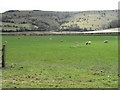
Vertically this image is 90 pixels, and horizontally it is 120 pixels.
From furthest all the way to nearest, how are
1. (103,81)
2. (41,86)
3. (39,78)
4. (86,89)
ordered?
(39,78)
(103,81)
(41,86)
(86,89)

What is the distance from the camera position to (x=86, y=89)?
12148 millimetres

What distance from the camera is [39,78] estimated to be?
1526 cm

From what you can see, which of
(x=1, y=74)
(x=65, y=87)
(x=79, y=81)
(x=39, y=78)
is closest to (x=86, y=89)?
(x=65, y=87)

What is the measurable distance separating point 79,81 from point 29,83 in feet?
9.38

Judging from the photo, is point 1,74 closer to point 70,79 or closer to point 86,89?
point 70,79

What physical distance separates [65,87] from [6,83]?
3.42 metres

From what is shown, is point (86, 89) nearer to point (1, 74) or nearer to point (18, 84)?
point (18, 84)

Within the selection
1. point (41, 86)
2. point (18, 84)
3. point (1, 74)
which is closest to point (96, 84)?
point (41, 86)

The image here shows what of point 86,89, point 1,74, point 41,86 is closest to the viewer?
point 86,89

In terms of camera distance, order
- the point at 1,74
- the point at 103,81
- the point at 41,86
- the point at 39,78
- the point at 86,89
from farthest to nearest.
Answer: the point at 1,74 → the point at 39,78 → the point at 103,81 → the point at 41,86 → the point at 86,89

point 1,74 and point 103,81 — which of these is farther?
point 1,74

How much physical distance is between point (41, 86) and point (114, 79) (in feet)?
15.0

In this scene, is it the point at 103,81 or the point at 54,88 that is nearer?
the point at 54,88

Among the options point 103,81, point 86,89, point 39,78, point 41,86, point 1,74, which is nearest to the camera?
point 86,89
